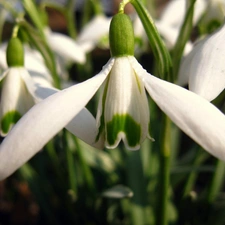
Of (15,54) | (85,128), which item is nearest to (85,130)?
(85,128)

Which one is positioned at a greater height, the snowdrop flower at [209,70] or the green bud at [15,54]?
the green bud at [15,54]

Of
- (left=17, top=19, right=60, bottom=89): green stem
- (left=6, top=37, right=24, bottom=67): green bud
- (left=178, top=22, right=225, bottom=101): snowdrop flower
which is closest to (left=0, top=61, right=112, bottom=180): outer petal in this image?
(left=178, top=22, right=225, bottom=101): snowdrop flower

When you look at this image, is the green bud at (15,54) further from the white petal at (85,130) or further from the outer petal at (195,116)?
the outer petal at (195,116)

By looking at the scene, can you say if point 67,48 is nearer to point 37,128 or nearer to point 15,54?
point 15,54

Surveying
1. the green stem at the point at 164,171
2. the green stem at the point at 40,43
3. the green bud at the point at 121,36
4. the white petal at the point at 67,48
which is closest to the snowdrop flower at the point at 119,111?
the green bud at the point at 121,36

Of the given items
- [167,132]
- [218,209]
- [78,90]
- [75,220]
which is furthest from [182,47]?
[75,220]

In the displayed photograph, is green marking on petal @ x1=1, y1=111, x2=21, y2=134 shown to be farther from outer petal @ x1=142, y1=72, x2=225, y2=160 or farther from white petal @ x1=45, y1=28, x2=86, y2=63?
white petal @ x1=45, y1=28, x2=86, y2=63

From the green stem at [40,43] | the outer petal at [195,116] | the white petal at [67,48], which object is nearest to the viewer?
the outer petal at [195,116]

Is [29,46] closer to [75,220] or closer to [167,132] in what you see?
[75,220]
